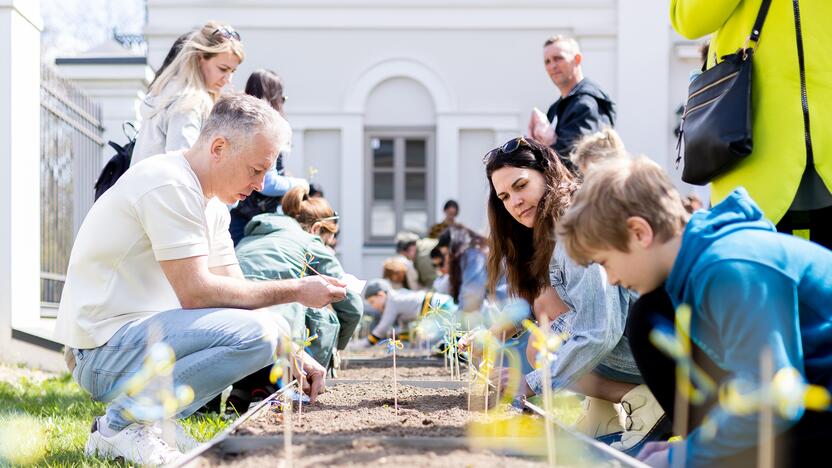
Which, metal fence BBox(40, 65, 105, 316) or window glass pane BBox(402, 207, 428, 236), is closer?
metal fence BBox(40, 65, 105, 316)

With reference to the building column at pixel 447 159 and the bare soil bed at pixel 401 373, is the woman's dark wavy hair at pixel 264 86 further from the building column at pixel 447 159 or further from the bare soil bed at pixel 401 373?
the building column at pixel 447 159

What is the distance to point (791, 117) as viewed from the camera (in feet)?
9.76

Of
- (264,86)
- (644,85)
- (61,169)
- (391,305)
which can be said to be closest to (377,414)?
(264,86)

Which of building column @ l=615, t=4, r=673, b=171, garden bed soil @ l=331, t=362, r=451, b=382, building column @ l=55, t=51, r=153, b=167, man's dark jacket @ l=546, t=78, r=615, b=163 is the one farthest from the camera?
building column @ l=615, t=4, r=673, b=171

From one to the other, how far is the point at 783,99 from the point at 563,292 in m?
1.05

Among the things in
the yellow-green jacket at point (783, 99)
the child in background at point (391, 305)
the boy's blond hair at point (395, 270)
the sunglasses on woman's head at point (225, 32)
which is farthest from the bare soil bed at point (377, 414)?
the boy's blond hair at point (395, 270)

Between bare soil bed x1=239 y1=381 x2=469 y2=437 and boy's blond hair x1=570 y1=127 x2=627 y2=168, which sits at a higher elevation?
boy's blond hair x1=570 y1=127 x2=627 y2=168

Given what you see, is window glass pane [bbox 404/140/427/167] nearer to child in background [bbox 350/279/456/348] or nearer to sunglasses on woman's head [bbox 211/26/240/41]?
child in background [bbox 350/279/456/348]

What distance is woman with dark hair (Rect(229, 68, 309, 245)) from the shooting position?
16.2ft

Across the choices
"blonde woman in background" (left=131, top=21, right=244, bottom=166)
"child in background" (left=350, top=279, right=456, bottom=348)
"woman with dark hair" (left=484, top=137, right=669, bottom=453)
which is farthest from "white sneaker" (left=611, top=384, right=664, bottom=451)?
"child in background" (left=350, top=279, right=456, bottom=348)

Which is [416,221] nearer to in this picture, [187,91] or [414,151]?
[414,151]

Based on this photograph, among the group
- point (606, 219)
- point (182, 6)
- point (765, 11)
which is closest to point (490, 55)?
point (182, 6)

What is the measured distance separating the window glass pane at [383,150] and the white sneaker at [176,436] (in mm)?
10540

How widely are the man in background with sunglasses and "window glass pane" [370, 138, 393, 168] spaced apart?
27.4 ft
